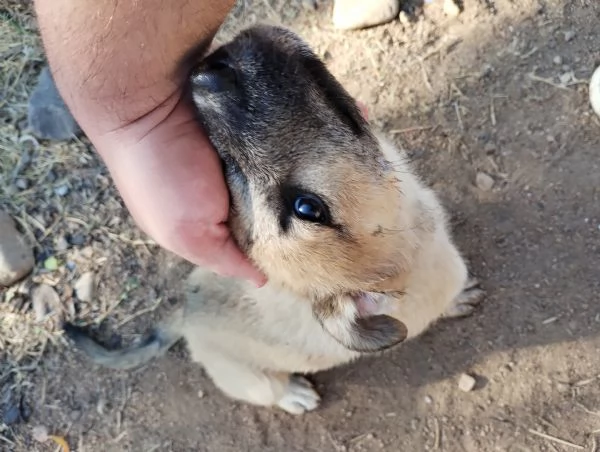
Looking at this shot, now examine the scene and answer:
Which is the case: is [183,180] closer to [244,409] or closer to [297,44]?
[297,44]

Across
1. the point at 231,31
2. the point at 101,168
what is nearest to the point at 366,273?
the point at 231,31

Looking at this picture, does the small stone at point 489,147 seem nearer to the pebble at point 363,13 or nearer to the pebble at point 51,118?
the pebble at point 363,13

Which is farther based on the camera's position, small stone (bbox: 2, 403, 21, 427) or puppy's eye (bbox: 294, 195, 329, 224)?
small stone (bbox: 2, 403, 21, 427)

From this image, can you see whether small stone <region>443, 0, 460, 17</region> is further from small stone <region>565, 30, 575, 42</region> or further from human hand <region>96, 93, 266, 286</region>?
human hand <region>96, 93, 266, 286</region>

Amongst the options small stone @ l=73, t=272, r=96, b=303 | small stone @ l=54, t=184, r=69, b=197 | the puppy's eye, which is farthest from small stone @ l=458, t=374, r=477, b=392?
small stone @ l=54, t=184, r=69, b=197

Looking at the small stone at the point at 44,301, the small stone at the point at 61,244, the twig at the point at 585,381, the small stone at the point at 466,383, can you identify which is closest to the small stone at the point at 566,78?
the twig at the point at 585,381

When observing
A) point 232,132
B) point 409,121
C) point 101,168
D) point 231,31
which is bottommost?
point 101,168
